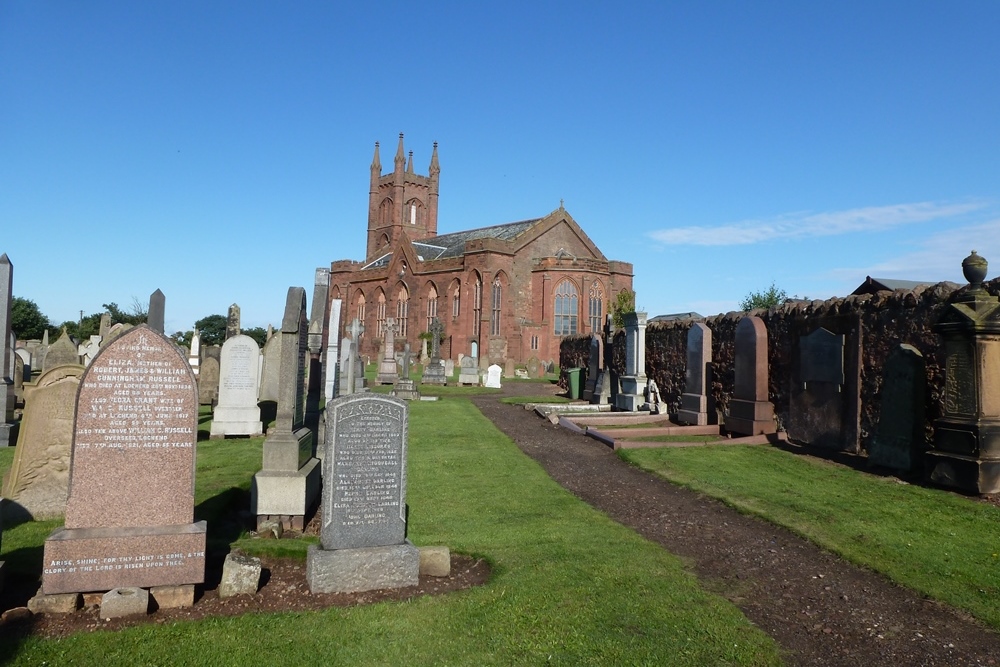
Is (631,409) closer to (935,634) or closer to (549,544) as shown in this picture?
(549,544)

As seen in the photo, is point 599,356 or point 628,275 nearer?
point 599,356

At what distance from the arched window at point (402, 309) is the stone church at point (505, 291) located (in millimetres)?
85

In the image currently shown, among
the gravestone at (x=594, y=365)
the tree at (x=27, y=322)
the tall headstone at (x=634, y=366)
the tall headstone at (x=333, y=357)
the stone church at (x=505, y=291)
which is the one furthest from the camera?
the tree at (x=27, y=322)

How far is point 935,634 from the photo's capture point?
4.27 meters

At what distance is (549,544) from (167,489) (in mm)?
3398

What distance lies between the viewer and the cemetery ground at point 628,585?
13.1 ft

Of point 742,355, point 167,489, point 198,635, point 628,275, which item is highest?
point 628,275

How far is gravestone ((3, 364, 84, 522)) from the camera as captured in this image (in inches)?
266

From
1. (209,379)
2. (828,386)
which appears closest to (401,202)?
(209,379)

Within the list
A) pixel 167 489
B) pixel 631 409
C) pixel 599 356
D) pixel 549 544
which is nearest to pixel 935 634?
pixel 549 544

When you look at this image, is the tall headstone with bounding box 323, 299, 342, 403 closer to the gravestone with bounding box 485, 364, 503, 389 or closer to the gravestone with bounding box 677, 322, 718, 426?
the gravestone with bounding box 677, 322, 718, 426

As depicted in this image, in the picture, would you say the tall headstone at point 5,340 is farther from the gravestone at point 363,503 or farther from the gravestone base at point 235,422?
the gravestone at point 363,503

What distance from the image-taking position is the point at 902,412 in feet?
29.6

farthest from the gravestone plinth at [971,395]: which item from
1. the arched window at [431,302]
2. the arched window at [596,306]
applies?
the arched window at [431,302]
